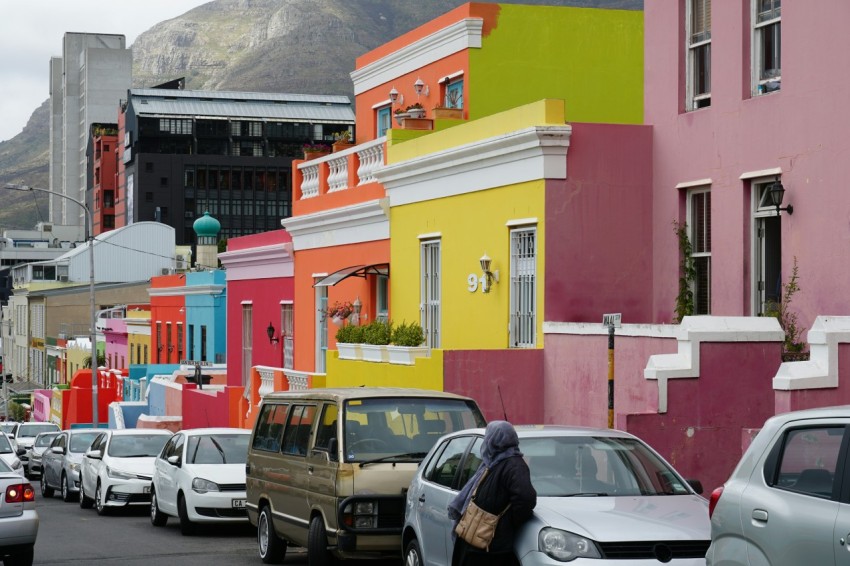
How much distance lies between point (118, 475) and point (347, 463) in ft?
37.0

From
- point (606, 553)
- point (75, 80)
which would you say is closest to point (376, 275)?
point (606, 553)

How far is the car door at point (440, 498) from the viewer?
1130 cm

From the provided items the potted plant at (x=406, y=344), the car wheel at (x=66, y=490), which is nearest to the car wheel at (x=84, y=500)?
the car wheel at (x=66, y=490)

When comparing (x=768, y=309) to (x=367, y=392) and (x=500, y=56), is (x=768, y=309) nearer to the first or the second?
(x=367, y=392)

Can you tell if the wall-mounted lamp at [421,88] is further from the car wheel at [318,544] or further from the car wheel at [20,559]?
the car wheel at [20,559]

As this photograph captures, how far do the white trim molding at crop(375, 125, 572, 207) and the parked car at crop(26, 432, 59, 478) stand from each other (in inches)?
732

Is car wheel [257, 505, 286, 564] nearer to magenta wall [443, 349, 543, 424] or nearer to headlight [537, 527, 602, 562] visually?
magenta wall [443, 349, 543, 424]

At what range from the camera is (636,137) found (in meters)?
19.8

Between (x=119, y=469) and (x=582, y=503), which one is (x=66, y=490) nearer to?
(x=119, y=469)

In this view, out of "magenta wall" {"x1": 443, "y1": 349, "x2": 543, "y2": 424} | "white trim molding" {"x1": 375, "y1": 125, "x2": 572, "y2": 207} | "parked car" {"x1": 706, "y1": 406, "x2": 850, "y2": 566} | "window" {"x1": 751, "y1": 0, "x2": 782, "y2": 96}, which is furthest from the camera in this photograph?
"magenta wall" {"x1": 443, "y1": 349, "x2": 543, "y2": 424}

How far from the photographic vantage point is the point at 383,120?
3028 centimetres

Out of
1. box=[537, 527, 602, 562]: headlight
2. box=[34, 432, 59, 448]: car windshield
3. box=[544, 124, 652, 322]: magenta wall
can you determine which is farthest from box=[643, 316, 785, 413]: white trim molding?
box=[34, 432, 59, 448]: car windshield

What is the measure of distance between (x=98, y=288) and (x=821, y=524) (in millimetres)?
82395

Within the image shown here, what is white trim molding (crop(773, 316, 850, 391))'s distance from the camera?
1365 centimetres
